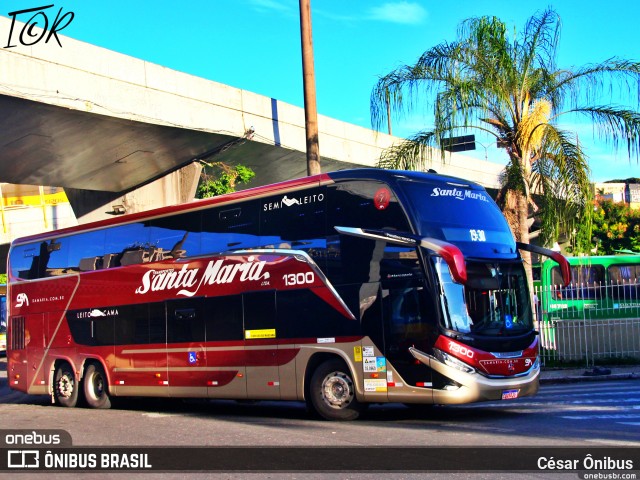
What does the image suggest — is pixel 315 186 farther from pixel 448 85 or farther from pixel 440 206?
pixel 448 85

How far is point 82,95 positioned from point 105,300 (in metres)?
5.23

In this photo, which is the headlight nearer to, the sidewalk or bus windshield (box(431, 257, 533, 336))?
bus windshield (box(431, 257, 533, 336))

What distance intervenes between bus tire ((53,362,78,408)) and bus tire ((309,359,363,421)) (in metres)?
7.42

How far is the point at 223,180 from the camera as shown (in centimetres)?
2477

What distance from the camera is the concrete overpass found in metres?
18.8

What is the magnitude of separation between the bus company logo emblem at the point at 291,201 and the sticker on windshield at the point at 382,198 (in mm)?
1112

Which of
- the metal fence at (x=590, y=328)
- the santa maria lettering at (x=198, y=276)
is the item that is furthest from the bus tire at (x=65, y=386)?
the metal fence at (x=590, y=328)

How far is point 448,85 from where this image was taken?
2030 cm

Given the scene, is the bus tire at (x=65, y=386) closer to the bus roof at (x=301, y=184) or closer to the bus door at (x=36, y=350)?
the bus door at (x=36, y=350)

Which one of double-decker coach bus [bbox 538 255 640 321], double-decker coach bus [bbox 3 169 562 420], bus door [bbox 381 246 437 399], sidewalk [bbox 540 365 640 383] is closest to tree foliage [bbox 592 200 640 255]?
double-decker coach bus [bbox 538 255 640 321]

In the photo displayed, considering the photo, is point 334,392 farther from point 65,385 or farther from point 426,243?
point 65,385

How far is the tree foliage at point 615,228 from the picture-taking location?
5147cm

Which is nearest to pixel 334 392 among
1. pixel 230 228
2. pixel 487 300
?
pixel 487 300

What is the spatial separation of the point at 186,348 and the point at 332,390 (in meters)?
3.67
